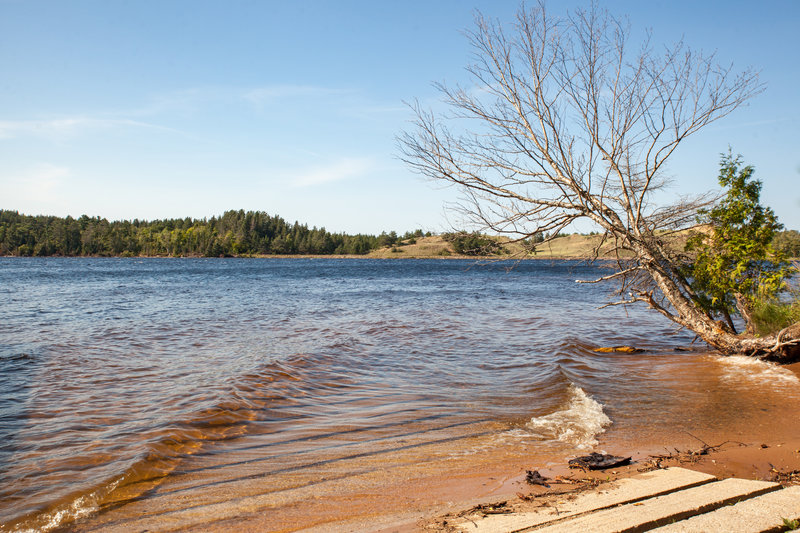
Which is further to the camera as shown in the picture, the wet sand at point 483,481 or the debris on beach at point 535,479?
the debris on beach at point 535,479

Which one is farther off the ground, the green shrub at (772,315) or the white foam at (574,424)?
the green shrub at (772,315)

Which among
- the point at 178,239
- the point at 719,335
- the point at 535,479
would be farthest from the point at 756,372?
the point at 178,239

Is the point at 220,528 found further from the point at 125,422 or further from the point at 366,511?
the point at 125,422

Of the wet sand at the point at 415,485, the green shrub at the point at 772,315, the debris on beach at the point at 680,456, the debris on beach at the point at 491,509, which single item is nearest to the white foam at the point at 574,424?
the wet sand at the point at 415,485

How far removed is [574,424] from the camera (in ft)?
21.5

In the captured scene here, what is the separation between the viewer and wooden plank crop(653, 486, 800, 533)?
2.97 metres

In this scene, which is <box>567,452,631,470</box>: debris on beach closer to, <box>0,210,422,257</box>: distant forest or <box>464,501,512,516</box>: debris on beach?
<box>464,501,512,516</box>: debris on beach

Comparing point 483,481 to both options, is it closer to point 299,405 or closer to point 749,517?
point 749,517

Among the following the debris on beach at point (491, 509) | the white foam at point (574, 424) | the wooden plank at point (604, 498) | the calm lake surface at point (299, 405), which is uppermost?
the wooden plank at point (604, 498)

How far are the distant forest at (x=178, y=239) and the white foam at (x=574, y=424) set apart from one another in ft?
523

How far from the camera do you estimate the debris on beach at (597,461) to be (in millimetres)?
4689

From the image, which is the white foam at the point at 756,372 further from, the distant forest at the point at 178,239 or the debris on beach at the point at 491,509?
the distant forest at the point at 178,239

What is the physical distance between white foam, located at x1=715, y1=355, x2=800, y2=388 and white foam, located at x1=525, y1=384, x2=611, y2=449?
333cm

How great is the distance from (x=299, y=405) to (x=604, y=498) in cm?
536
